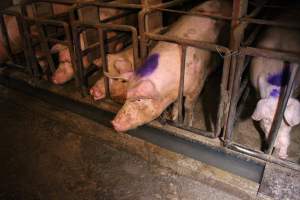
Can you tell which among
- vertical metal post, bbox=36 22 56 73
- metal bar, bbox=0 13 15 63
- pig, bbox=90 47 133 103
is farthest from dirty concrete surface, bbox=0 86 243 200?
metal bar, bbox=0 13 15 63

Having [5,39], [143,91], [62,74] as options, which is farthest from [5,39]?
[143,91]

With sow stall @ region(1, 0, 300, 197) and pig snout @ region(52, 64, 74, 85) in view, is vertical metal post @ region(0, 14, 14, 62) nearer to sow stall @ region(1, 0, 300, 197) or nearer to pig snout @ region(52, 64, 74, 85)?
sow stall @ region(1, 0, 300, 197)

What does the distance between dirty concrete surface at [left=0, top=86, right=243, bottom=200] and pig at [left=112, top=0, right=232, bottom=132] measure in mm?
419

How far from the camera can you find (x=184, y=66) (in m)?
2.36

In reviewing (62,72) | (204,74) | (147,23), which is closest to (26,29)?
(62,72)

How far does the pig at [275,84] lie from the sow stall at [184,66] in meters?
0.08

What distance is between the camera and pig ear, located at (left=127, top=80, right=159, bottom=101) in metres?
2.31

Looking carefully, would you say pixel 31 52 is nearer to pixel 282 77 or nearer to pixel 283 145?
pixel 282 77

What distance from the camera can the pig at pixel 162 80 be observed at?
2.38 metres

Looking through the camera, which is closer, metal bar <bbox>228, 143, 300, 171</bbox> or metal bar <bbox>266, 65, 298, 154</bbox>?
metal bar <bbox>266, 65, 298, 154</bbox>

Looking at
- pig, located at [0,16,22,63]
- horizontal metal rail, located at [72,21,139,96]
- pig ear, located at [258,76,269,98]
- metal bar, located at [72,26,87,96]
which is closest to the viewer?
pig ear, located at [258,76,269,98]

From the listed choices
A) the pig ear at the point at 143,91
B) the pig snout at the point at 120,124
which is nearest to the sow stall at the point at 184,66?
the pig ear at the point at 143,91

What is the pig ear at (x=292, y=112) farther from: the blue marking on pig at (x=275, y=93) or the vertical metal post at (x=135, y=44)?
the vertical metal post at (x=135, y=44)

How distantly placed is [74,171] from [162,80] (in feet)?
3.65
